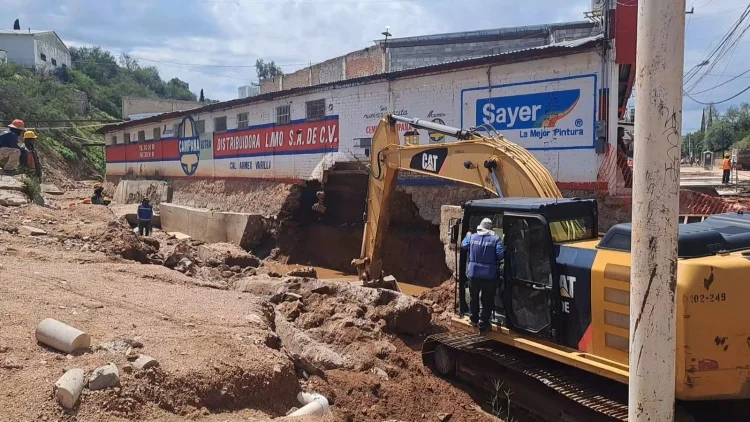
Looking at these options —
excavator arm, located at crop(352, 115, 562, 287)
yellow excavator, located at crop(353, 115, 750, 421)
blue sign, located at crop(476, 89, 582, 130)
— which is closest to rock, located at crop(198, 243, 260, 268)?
excavator arm, located at crop(352, 115, 562, 287)

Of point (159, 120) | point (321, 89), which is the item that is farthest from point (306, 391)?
point (159, 120)

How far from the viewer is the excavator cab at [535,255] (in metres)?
5.92

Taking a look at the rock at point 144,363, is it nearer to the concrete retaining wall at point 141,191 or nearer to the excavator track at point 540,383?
the excavator track at point 540,383

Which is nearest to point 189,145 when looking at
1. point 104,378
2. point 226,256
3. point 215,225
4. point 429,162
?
point 215,225

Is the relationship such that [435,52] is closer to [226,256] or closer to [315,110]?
[315,110]

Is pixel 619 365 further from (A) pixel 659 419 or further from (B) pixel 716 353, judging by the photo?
(A) pixel 659 419

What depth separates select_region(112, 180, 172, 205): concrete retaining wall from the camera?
86.3 ft

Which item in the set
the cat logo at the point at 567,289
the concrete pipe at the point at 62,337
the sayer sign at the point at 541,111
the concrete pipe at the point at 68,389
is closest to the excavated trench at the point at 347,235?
the sayer sign at the point at 541,111

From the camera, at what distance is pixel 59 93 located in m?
48.8

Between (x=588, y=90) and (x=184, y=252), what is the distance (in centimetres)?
893

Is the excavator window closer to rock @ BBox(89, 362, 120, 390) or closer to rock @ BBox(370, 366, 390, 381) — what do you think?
rock @ BBox(370, 366, 390, 381)

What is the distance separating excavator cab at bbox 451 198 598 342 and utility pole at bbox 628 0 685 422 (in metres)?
2.93

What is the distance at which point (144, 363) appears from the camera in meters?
4.48

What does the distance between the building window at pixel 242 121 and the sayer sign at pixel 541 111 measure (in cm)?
1017
